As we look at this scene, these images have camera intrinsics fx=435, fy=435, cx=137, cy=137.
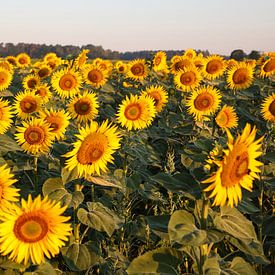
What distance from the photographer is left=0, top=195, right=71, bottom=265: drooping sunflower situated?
2680 millimetres

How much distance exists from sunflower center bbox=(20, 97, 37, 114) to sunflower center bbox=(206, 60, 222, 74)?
4.53 meters

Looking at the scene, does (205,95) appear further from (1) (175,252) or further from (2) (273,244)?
(1) (175,252)

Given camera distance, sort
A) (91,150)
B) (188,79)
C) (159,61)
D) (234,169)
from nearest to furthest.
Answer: (234,169) → (91,150) → (188,79) → (159,61)

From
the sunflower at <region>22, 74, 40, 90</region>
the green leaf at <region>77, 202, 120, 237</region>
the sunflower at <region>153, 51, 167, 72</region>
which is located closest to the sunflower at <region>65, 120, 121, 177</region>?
the green leaf at <region>77, 202, 120, 237</region>

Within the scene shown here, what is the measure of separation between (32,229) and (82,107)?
3.35m

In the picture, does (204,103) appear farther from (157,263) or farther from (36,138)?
(157,263)

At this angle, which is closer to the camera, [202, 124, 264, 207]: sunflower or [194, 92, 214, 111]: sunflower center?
[202, 124, 264, 207]: sunflower

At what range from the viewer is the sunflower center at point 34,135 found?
4.39 meters

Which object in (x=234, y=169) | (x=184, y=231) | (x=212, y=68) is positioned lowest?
(x=184, y=231)

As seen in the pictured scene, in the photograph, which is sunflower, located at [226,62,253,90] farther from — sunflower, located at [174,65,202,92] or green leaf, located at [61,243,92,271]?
green leaf, located at [61,243,92,271]

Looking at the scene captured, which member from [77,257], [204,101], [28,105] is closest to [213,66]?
[204,101]

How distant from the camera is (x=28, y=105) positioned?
6023 millimetres

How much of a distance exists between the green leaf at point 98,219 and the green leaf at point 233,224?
86 centimetres

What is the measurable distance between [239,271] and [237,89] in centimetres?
663
